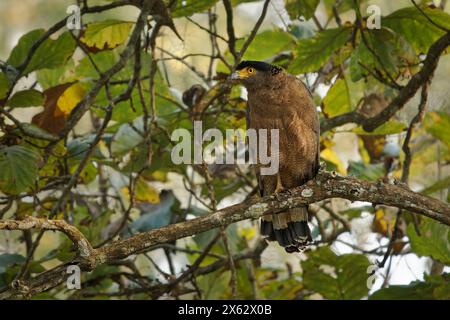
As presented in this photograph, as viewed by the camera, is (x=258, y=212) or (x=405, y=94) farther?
(x=405, y=94)

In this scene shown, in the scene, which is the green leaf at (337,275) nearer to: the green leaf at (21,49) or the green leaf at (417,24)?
the green leaf at (417,24)

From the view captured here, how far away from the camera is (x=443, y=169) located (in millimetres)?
6812

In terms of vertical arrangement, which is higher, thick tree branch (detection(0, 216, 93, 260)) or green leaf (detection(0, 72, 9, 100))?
green leaf (detection(0, 72, 9, 100))

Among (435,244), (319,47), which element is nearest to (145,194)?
(319,47)

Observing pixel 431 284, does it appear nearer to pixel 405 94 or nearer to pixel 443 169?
pixel 405 94

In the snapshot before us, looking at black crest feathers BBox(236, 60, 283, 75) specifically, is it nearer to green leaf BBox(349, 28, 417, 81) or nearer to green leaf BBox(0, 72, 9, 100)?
green leaf BBox(349, 28, 417, 81)

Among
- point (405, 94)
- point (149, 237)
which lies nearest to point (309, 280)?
point (405, 94)

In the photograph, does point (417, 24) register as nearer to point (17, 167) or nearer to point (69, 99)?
point (69, 99)

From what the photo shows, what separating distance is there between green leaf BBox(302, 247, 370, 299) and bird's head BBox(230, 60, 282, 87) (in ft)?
3.96

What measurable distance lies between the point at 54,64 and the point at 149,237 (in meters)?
1.87

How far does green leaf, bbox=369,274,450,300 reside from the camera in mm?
4418

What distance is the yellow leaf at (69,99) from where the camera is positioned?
532cm

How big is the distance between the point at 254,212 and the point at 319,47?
1.65 m

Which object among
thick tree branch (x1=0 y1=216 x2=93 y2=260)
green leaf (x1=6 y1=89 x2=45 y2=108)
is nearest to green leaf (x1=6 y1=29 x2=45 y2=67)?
green leaf (x1=6 y1=89 x2=45 y2=108)
